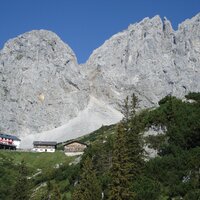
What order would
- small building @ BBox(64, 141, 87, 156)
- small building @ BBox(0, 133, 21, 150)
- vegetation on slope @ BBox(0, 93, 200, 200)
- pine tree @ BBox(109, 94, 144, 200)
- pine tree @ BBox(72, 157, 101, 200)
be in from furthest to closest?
small building @ BBox(0, 133, 21, 150), small building @ BBox(64, 141, 87, 156), pine tree @ BBox(72, 157, 101, 200), vegetation on slope @ BBox(0, 93, 200, 200), pine tree @ BBox(109, 94, 144, 200)

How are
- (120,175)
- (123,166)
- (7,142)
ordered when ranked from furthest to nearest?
(7,142) < (123,166) < (120,175)

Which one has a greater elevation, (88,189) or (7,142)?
(7,142)

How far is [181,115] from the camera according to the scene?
211ft

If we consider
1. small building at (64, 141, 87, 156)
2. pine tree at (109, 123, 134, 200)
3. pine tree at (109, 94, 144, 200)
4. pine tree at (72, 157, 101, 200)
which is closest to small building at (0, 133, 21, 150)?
small building at (64, 141, 87, 156)

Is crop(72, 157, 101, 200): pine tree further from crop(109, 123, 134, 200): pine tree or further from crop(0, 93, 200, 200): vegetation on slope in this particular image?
crop(109, 123, 134, 200): pine tree

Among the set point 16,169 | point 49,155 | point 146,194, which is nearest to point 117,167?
point 146,194

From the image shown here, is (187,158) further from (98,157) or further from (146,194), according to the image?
(98,157)

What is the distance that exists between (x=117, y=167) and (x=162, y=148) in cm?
1674

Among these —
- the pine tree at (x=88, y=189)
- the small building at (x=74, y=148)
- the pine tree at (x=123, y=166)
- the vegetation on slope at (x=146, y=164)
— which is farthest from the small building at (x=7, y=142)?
the pine tree at (x=123, y=166)

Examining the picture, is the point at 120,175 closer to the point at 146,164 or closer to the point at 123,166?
the point at 123,166

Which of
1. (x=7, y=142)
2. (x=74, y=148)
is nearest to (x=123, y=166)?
(x=74, y=148)

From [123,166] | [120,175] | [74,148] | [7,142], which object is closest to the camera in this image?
[120,175]

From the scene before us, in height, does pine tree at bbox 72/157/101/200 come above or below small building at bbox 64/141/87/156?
below

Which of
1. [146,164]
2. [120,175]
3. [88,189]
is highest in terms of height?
[146,164]
